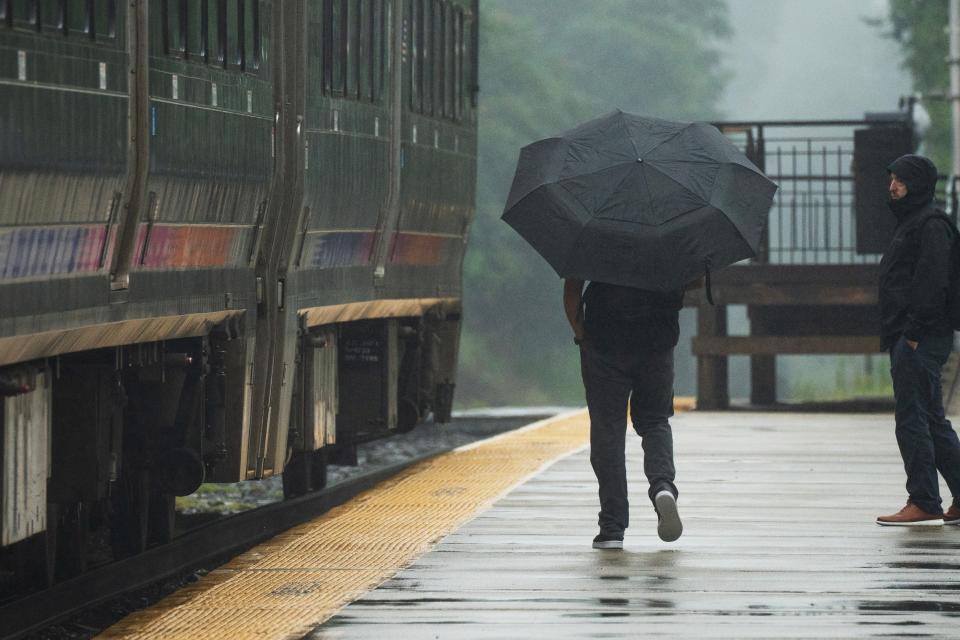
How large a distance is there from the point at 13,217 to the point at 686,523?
4142 mm

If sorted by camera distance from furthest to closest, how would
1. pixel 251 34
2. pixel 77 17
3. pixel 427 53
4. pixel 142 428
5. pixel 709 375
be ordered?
1. pixel 709 375
2. pixel 427 53
3. pixel 251 34
4. pixel 142 428
5. pixel 77 17

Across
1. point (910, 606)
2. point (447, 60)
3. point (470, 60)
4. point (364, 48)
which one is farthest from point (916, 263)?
point (470, 60)

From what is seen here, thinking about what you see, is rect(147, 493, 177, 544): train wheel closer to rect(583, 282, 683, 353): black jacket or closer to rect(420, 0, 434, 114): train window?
rect(583, 282, 683, 353): black jacket

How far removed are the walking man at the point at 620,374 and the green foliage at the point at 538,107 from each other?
52.4 meters

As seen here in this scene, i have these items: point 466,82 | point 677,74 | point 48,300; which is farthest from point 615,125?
point 677,74

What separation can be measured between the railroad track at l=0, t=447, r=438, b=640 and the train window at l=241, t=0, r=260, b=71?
2.69 meters

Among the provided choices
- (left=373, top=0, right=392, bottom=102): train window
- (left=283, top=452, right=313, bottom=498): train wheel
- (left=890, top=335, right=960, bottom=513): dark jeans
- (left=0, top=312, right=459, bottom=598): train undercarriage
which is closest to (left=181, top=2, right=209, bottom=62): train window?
(left=0, top=312, right=459, bottom=598): train undercarriage

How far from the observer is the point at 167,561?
1244 centimetres

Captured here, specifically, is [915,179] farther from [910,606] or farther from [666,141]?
[910,606]

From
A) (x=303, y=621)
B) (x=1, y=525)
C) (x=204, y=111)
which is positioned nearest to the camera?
(x=303, y=621)

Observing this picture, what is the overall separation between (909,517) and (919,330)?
0.93m

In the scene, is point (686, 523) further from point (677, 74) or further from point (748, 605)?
point (677, 74)

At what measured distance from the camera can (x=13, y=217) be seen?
7.82 metres

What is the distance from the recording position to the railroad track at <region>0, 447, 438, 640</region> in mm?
9938
